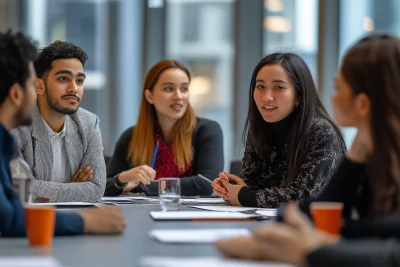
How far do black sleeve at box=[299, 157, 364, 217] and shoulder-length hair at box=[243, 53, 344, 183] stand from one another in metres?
1.02

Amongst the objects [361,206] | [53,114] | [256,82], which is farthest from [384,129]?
[53,114]

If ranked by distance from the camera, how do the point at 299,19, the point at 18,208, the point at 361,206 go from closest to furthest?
the point at 361,206
the point at 18,208
the point at 299,19

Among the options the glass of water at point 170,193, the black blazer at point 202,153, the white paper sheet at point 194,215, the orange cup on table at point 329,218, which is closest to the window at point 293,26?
the black blazer at point 202,153

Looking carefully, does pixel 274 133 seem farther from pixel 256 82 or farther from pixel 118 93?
pixel 118 93

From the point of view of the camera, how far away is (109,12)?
654 centimetres

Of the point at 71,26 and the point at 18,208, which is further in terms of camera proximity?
the point at 71,26

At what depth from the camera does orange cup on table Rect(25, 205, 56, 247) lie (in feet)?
5.91

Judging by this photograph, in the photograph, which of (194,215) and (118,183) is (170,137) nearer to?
(118,183)

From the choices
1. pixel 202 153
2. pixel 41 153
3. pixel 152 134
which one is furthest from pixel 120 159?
pixel 41 153

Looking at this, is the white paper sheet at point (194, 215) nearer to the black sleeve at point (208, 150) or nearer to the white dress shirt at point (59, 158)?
the white dress shirt at point (59, 158)

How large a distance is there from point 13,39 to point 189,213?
0.91 m

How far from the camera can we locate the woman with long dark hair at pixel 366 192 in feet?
4.62

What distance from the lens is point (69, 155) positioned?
348 centimetres

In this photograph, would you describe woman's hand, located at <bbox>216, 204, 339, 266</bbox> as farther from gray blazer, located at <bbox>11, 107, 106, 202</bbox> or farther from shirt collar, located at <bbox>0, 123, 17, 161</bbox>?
gray blazer, located at <bbox>11, 107, 106, 202</bbox>
